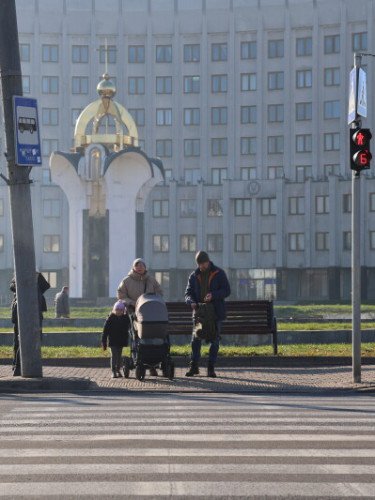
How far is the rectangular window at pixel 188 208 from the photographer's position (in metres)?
94.3

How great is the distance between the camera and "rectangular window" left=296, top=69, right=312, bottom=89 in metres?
94.0

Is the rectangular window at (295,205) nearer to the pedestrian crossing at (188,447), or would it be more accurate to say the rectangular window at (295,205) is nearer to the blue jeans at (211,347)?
the blue jeans at (211,347)

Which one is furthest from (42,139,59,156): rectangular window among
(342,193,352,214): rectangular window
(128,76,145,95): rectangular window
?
(342,193,352,214): rectangular window

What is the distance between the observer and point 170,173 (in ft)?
317

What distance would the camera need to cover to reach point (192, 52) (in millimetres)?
97750

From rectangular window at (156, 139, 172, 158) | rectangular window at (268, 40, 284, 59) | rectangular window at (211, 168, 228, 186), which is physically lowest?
rectangular window at (211, 168, 228, 186)

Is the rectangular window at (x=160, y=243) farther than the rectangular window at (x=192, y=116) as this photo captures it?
No

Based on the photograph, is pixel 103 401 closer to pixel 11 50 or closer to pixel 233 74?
pixel 11 50

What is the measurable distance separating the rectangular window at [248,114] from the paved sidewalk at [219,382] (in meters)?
78.1

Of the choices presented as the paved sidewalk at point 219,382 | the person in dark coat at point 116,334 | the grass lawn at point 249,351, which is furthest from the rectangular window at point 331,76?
the person in dark coat at point 116,334

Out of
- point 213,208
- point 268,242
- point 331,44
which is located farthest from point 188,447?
point 331,44

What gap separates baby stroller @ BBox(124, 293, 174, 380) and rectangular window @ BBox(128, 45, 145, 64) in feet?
274

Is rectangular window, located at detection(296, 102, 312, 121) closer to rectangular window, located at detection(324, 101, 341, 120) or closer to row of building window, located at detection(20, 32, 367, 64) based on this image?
rectangular window, located at detection(324, 101, 341, 120)

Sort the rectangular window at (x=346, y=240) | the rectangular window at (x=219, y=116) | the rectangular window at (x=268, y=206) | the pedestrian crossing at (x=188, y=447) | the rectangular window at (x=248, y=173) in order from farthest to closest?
the rectangular window at (x=219, y=116) → the rectangular window at (x=248, y=173) → the rectangular window at (x=268, y=206) → the rectangular window at (x=346, y=240) → the pedestrian crossing at (x=188, y=447)
